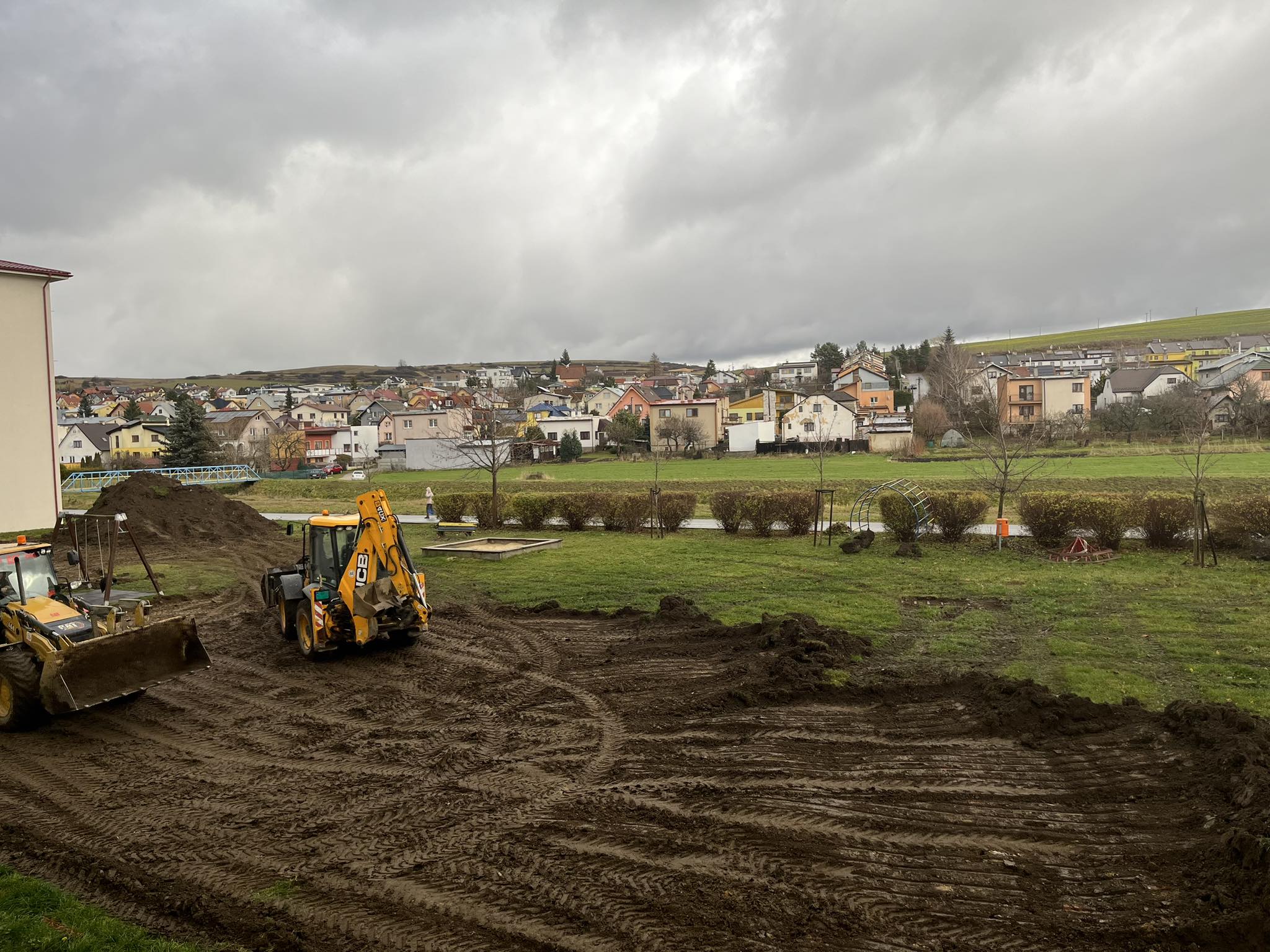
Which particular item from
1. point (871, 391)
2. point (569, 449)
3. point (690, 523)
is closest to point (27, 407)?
point (690, 523)

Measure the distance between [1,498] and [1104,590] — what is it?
30412 mm

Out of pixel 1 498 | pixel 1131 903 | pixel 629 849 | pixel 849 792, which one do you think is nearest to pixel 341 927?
pixel 629 849

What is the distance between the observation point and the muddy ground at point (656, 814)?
5105 mm

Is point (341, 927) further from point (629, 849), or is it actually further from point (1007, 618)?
point (1007, 618)

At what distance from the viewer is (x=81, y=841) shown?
21.3 feet

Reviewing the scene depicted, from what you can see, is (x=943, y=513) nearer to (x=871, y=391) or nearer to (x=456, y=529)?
(x=456, y=529)

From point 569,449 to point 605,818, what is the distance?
6419 cm

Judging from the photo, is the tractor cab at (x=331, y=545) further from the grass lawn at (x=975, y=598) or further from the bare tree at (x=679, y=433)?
the bare tree at (x=679, y=433)

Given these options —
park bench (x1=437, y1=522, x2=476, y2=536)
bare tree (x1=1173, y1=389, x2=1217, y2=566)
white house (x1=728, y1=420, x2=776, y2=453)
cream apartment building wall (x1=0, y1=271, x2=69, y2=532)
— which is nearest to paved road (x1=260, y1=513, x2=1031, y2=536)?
park bench (x1=437, y1=522, x2=476, y2=536)

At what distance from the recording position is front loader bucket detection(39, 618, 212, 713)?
28.0ft

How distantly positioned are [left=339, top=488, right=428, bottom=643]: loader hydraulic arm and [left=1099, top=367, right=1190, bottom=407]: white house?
303 feet

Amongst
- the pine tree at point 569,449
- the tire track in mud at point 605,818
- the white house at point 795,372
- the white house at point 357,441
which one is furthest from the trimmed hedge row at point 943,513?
the white house at point 795,372

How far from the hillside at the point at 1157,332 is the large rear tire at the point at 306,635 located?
175 metres

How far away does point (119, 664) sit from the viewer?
8992 millimetres
